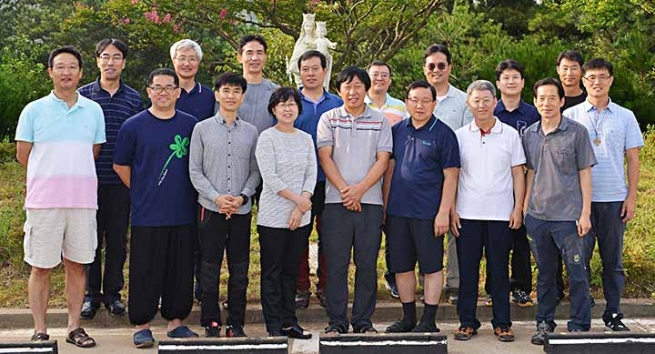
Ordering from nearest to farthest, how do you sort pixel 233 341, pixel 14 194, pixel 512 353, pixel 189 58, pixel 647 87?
1. pixel 233 341
2. pixel 512 353
3. pixel 189 58
4. pixel 14 194
5. pixel 647 87

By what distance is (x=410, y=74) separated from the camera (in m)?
16.2

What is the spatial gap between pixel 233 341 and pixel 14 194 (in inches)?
203

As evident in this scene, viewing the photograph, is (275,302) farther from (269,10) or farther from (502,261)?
(269,10)

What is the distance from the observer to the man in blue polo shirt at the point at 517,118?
17.2 feet

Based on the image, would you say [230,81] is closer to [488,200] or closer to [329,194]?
[329,194]

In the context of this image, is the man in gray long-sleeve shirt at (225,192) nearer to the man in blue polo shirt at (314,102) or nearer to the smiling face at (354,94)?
the man in blue polo shirt at (314,102)

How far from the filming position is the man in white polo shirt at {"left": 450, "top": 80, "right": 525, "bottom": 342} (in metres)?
4.90

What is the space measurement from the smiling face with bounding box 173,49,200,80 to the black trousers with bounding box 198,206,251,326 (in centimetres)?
106

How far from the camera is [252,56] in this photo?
531 centimetres

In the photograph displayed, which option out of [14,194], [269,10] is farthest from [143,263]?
[269,10]

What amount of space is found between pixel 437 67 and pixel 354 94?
89 centimetres

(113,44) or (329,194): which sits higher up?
(113,44)

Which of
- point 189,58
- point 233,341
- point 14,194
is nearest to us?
point 233,341

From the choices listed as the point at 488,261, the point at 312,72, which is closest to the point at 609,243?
the point at 488,261
